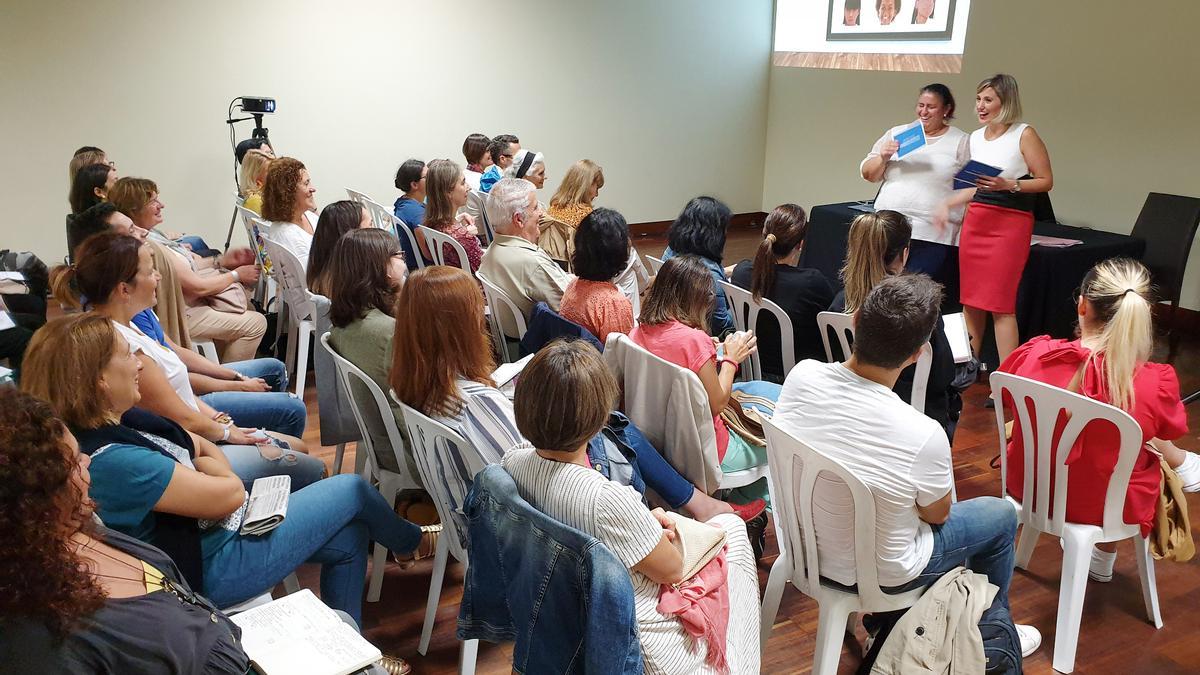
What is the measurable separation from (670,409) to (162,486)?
125 cm

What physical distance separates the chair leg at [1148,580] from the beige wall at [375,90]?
19.0ft

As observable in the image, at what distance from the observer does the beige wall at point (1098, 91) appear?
520 cm

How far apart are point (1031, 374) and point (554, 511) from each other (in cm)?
158

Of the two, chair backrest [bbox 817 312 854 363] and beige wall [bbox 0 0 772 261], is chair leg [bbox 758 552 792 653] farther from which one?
beige wall [bbox 0 0 772 261]

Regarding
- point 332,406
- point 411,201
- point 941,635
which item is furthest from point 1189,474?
point 411,201

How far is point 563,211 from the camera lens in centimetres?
418

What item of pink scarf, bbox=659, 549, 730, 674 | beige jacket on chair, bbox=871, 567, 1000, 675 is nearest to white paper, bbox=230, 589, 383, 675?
pink scarf, bbox=659, 549, 730, 674

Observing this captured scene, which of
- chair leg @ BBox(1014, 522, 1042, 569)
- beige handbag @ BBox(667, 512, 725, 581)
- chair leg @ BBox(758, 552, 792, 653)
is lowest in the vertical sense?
chair leg @ BBox(1014, 522, 1042, 569)

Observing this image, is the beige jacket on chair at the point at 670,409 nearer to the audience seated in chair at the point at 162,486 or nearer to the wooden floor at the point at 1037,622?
the wooden floor at the point at 1037,622

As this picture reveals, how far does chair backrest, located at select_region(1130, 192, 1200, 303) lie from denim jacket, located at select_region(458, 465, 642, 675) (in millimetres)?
4494

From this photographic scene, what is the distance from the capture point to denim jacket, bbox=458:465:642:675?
1386mm

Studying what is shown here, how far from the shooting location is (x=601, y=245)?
9.00 ft

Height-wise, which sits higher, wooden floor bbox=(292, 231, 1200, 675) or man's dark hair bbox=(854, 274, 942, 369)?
man's dark hair bbox=(854, 274, 942, 369)

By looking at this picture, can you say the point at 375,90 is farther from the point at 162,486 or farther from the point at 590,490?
the point at 590,490
